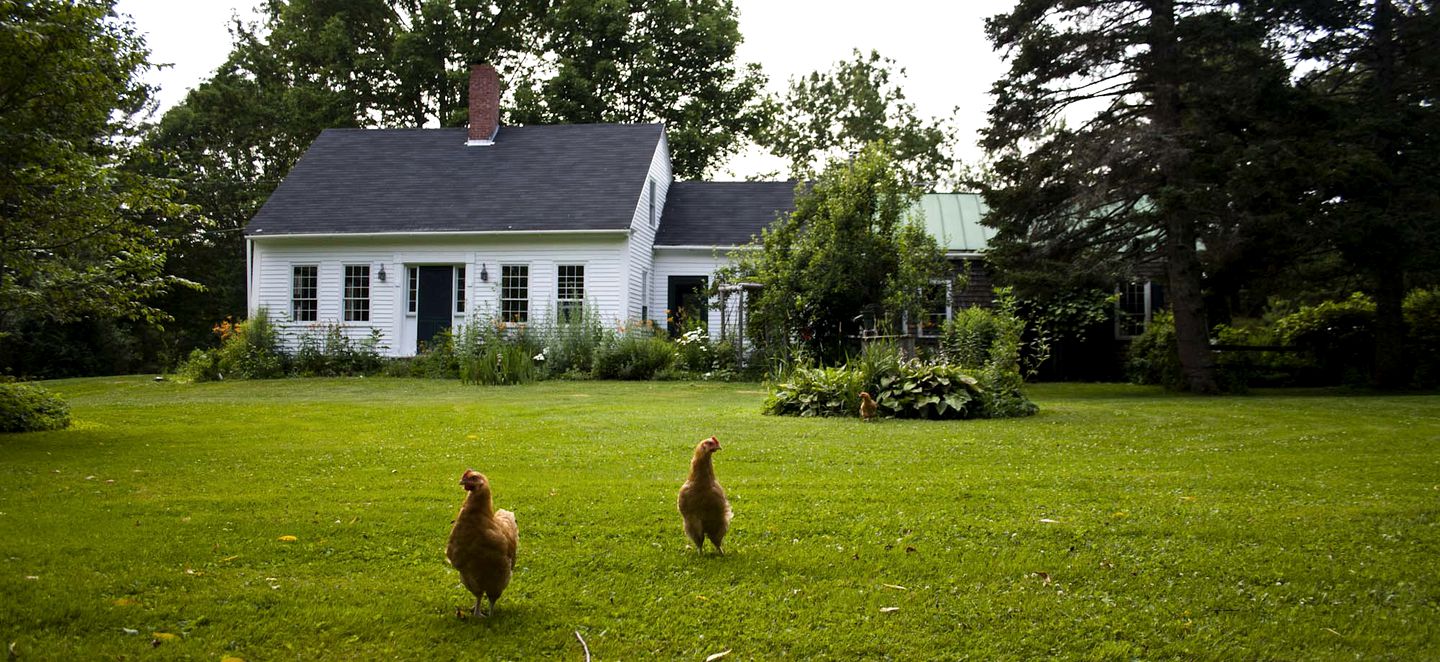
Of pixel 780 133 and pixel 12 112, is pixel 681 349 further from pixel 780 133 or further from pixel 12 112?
pixel 780 133

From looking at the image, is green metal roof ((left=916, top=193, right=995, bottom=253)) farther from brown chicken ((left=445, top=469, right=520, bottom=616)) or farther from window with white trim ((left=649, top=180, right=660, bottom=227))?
brown chicken ((left=445, top=469, right=520, bottom=616))

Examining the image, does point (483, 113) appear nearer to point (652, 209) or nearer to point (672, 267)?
point (652, 209)

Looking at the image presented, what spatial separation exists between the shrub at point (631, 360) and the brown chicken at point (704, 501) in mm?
14288

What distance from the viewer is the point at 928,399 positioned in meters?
11.1

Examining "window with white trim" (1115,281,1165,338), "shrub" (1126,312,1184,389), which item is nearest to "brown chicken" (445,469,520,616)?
"shrub" (1126,312,1184,389)

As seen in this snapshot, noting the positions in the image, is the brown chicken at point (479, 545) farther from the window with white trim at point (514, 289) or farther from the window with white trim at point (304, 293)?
the window with white trim at point (304, 293)

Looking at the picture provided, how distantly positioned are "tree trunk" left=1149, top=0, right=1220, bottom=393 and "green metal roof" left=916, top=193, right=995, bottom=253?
629 cm

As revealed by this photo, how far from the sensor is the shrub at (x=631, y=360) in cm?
1883

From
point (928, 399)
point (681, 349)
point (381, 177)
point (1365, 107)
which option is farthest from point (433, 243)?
point (1365, 107)

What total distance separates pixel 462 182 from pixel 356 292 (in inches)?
148

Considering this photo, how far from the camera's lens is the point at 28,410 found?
9508 millimetres

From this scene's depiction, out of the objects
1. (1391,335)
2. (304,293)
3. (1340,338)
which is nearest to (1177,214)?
(1391,335)

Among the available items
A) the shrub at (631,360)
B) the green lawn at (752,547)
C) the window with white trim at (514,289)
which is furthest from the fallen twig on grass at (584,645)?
the window with white trim at (514,289)

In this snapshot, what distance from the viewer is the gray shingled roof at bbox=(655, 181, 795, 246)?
81.7 ft
